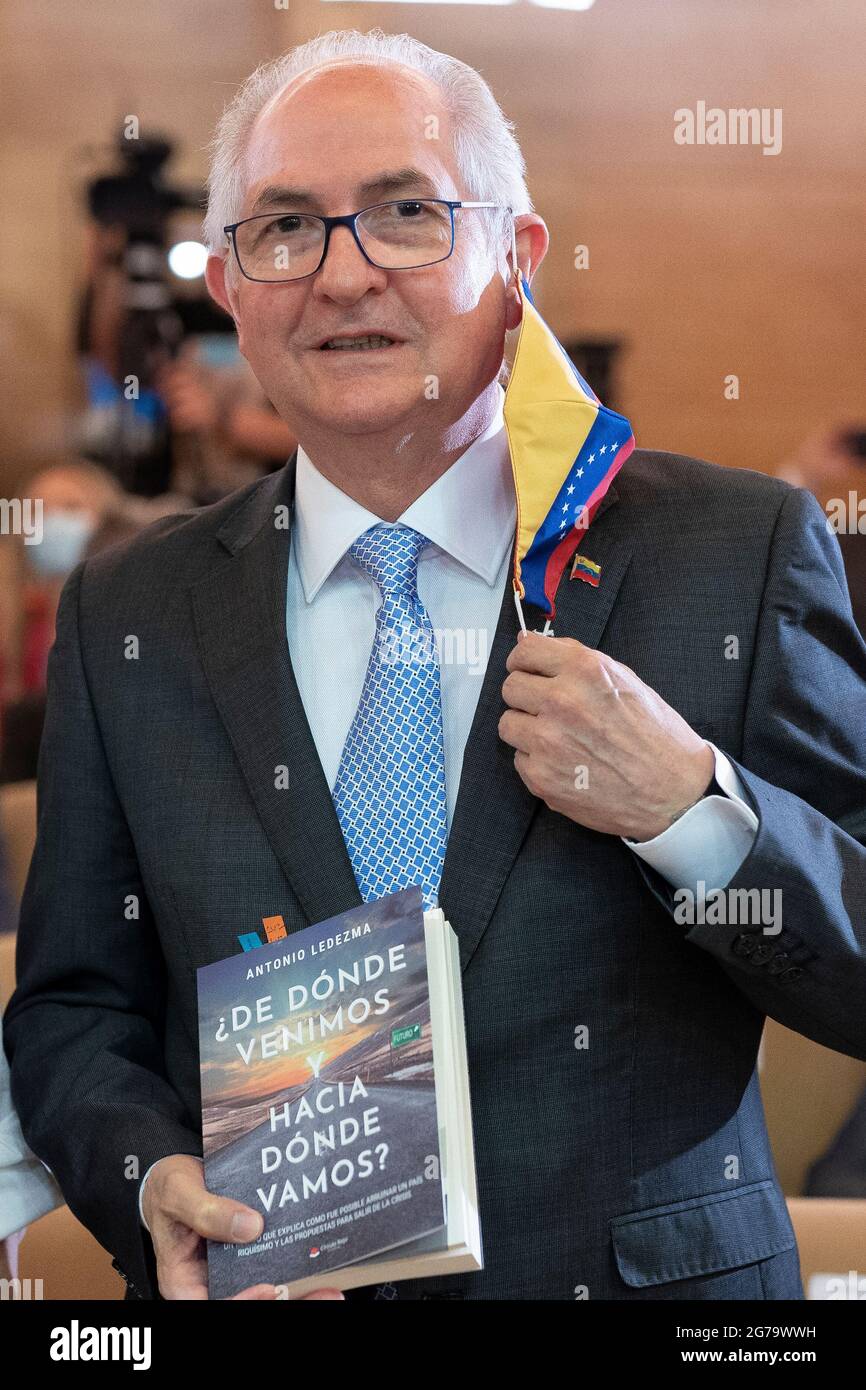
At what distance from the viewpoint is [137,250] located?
4.02 metres

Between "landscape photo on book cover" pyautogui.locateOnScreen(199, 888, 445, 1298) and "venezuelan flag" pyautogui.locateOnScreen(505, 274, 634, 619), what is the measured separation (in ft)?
1.21

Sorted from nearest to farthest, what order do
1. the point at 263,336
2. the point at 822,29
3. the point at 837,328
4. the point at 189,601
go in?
the point at 263,336 < the point at 189,601 < the point at 822,29 < the point at 837,328

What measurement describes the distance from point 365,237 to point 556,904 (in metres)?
0.64

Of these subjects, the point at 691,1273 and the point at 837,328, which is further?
the point at 837,328

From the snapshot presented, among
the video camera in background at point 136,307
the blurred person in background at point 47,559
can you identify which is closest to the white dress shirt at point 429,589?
the blurred person in background at point 47,559

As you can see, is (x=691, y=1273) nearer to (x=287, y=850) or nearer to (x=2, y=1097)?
(x=287, y=850)

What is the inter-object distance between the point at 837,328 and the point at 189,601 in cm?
278

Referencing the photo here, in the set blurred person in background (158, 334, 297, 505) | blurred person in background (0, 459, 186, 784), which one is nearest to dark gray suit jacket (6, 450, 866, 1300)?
blurred person in background (0, 459, 186, 784)

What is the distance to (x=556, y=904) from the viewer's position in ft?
4.48

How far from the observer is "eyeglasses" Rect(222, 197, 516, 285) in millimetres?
1407

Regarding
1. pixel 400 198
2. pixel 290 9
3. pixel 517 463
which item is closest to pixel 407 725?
pixel 517 463

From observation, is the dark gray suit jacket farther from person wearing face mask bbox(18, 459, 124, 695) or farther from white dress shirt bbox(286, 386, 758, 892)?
person wearing face mask bbox(18, 459, 124, 695)

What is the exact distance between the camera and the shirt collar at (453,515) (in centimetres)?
150

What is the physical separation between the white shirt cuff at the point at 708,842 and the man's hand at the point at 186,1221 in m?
0.44
